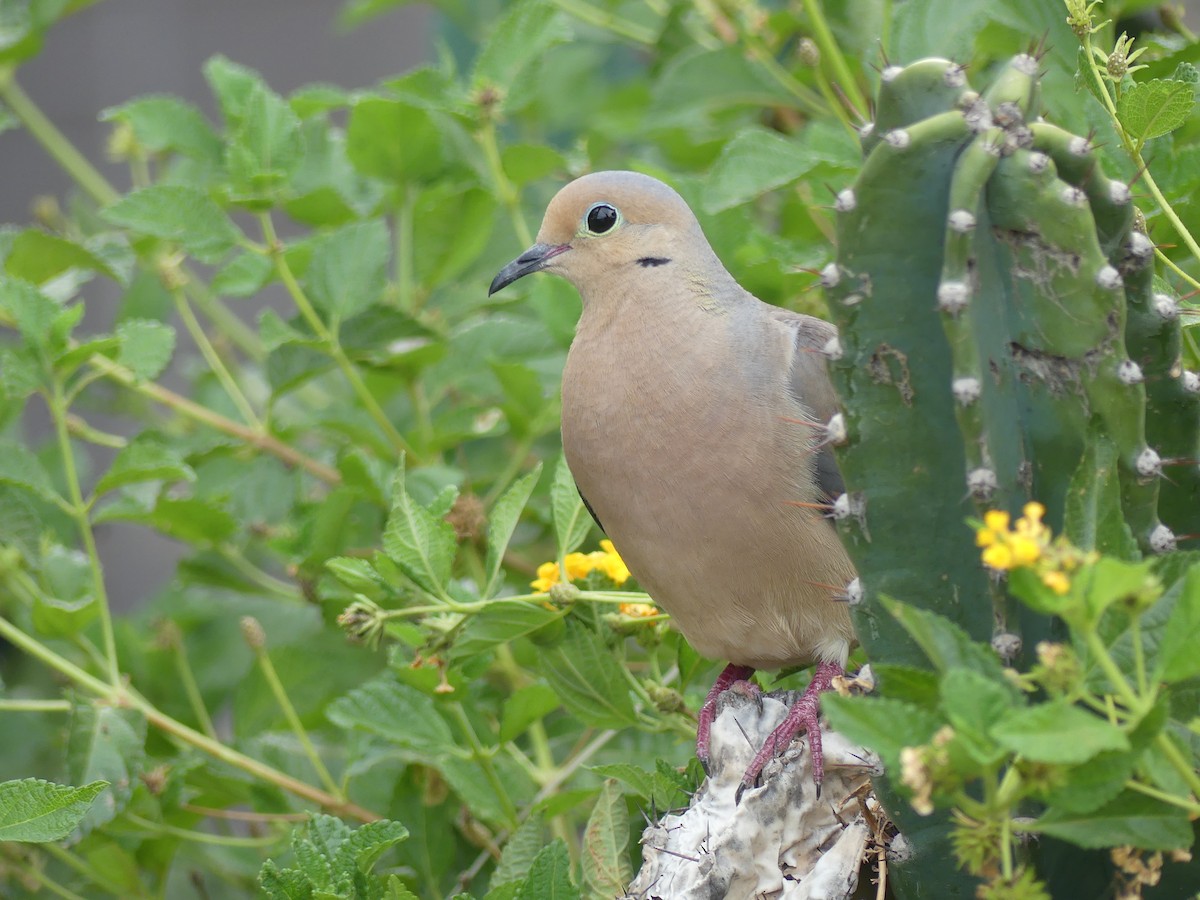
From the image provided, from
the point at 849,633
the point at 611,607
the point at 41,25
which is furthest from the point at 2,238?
the point at 849,633

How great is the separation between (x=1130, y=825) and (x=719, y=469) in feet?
2.68

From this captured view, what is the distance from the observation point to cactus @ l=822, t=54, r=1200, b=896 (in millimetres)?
1195

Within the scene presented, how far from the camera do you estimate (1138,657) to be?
1010 millimetres

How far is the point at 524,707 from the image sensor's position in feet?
6.47

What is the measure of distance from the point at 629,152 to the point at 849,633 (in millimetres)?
2348

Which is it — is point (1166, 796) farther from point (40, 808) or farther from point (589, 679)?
point (40, 808)

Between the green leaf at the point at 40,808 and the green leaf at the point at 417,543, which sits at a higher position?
the green leaf at the point at 417,543

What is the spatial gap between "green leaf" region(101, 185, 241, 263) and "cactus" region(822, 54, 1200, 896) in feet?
5.15

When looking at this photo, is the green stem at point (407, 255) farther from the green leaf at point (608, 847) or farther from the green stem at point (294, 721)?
the green leaf at point (608, 847)

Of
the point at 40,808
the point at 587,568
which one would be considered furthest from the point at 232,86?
the point at 40,808

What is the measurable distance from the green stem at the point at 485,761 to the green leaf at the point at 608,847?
10.3 inches

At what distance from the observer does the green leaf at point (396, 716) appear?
78.2 inches

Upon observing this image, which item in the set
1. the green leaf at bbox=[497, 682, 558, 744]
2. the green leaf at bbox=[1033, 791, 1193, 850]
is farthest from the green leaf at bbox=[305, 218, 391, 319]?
the green leaf at bbox=[1033, 791, 1193, 850]

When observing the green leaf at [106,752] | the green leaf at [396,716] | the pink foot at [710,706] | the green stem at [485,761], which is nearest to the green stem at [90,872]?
the green leaf at [106,752]
